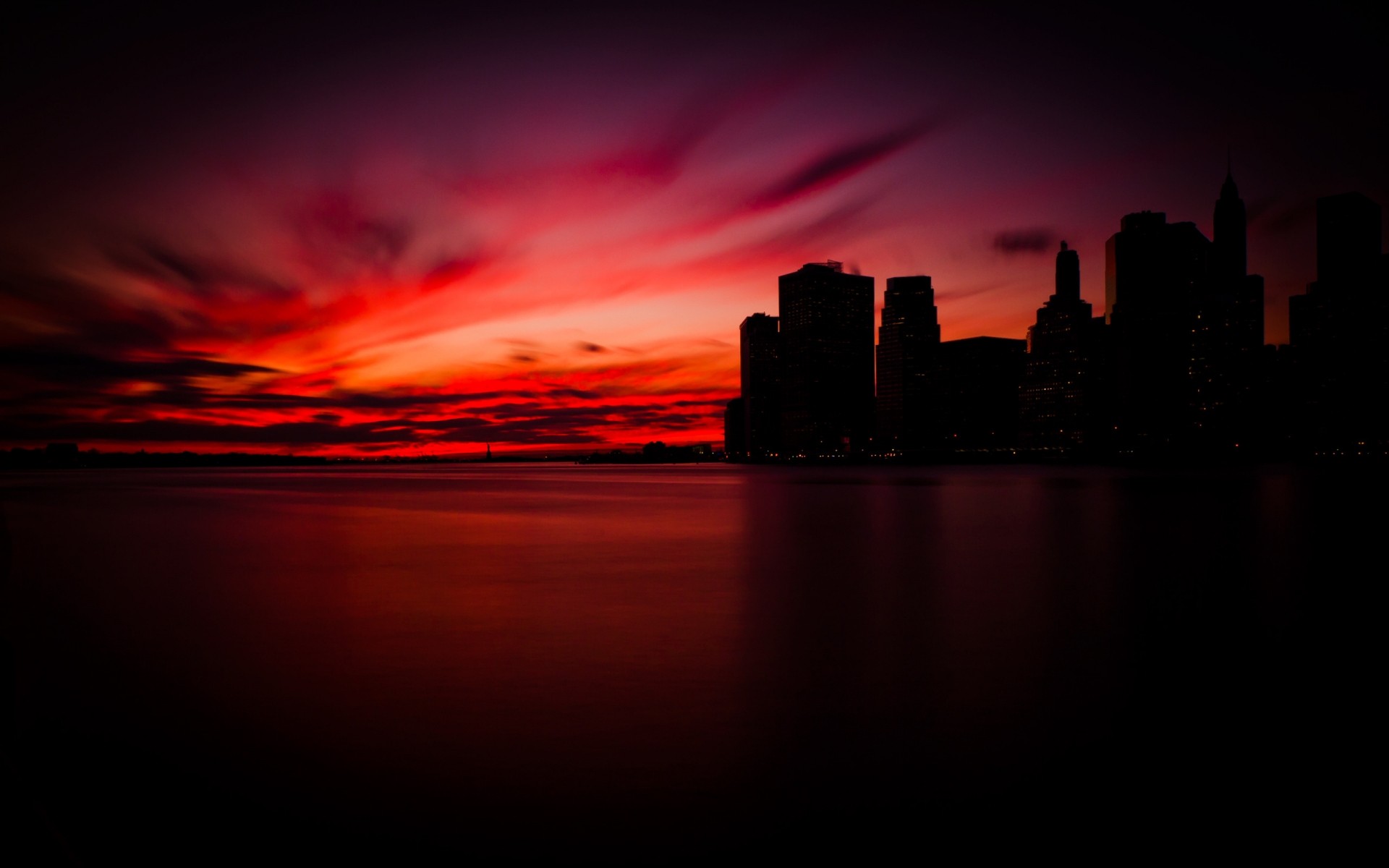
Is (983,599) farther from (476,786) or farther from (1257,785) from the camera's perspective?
(476,786)

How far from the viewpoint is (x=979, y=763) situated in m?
7.27

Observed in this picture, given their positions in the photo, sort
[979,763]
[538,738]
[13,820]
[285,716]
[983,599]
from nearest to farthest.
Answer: [13,820] < [979,763] < [538,738] < [285,716] < [983,599]

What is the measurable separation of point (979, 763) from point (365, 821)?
512 cm

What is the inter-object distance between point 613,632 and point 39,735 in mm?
7436

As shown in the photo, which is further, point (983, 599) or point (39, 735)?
point (983, 599)

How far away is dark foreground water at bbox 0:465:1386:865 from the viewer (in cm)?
599

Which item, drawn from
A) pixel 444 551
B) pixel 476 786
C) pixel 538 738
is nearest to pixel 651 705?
pixel 538 738

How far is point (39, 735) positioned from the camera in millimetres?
8172

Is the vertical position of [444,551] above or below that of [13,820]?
below

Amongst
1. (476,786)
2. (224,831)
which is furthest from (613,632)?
(224,831)

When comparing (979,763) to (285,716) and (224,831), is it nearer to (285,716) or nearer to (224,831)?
(224,831)

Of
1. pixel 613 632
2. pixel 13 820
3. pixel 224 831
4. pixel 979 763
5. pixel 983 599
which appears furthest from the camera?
pixel 983 599

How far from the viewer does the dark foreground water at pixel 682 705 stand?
5988mm

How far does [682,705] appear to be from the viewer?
9.33 m
